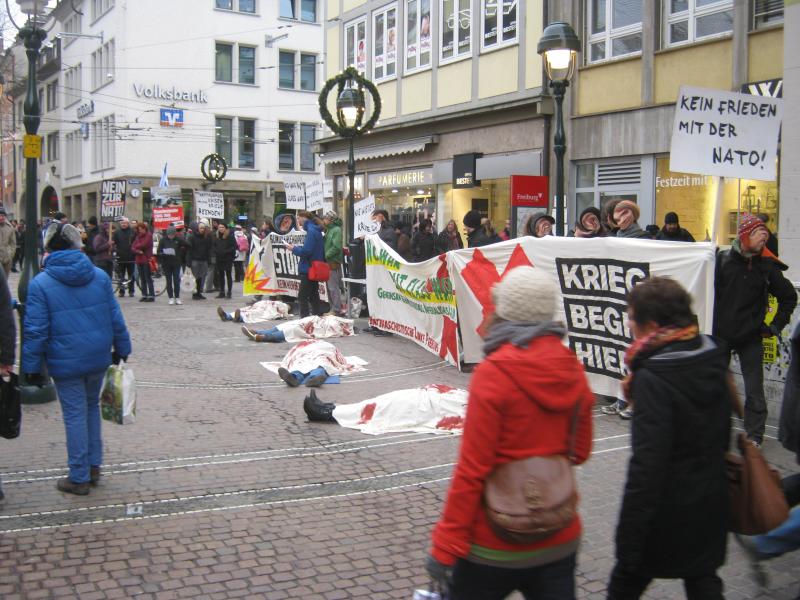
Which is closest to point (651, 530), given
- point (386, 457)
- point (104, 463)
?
point (386, 457)

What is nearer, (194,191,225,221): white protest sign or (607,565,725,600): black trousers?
(607,565,725,600): black trousers

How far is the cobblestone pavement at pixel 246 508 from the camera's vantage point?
176 inches

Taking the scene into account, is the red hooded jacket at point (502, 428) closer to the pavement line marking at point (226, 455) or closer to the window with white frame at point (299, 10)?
the pavement line marking at point (226, 455)

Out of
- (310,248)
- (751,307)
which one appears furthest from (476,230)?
(751,307)

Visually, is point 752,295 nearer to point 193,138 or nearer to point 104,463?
point 104,463

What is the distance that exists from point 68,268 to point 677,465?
169 inches

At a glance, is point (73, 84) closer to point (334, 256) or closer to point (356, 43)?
point (356, 43)

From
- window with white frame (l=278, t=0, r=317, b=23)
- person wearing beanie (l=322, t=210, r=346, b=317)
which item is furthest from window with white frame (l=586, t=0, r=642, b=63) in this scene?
window with white frame (l=278, t=0, r=317, b=23)

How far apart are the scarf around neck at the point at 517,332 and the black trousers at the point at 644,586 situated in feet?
3.35

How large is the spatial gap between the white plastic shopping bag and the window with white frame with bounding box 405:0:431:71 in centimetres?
1896

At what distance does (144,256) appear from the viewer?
19672 millimetres

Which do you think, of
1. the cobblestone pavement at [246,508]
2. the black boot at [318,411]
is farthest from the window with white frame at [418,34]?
the black boot at [318,411]

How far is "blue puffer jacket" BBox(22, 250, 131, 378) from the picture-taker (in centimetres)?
568

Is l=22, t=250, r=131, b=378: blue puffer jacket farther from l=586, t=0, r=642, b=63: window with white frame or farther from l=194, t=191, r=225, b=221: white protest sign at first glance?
l=194, t=191, r=225, b=221: white protest sign
